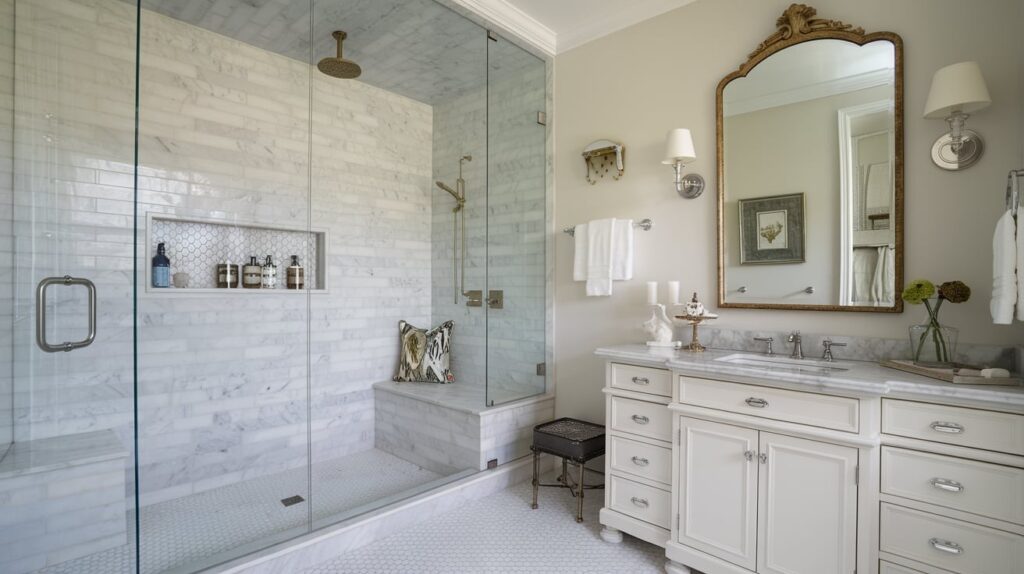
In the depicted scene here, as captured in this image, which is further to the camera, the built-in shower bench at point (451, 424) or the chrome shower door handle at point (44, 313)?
the built-in shower bench at point (451, 424)

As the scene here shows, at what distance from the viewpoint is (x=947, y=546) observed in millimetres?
1533

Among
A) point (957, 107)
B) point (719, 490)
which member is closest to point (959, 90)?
point (957, 107)

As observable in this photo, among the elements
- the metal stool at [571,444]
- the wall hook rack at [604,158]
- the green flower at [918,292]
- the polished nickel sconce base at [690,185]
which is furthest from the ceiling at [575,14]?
the metal stool at [571,444]

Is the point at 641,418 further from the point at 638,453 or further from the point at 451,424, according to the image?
the point at 451,424

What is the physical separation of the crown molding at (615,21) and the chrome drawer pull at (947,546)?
2567mm

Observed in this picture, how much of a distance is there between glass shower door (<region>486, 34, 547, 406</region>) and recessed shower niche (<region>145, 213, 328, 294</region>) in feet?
3.63

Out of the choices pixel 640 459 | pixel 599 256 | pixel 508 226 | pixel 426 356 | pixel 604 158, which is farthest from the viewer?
pixel 426 356

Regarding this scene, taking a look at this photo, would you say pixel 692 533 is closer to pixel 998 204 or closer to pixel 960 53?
pixel 998 204

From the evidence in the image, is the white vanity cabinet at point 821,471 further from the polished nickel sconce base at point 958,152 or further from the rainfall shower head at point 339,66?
the rainfall shower head at point 339,66

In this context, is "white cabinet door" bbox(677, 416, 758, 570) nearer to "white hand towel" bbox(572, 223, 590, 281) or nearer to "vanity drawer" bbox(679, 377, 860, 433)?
"vanity drawer" bbox(679, 377, 860, 433)

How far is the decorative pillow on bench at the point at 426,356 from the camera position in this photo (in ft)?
11.4

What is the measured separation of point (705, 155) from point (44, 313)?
291 centimetres

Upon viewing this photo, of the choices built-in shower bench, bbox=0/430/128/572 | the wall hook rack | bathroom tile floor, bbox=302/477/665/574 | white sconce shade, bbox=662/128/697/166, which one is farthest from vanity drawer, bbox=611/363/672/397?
built-in shower bench, bbox=0/430/128/572

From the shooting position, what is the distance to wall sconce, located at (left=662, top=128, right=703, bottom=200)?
8.23 ft
